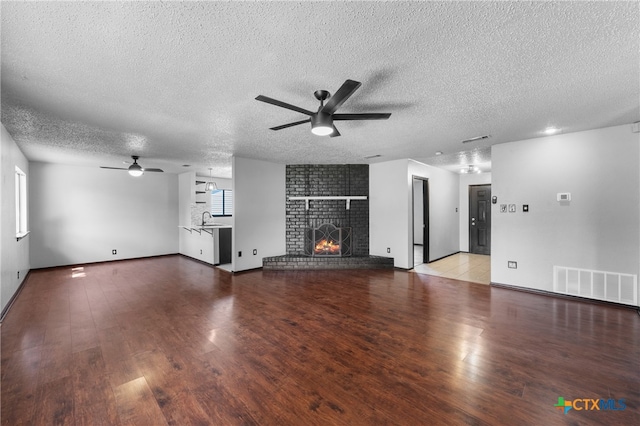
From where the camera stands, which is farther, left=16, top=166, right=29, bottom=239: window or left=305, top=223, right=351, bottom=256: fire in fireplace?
left=305, top=223, right=351, bottom=256: fire in fireplace

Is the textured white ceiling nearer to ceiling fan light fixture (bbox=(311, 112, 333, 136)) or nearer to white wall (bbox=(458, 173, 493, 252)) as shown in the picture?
ceiling fan light fixture (bbox=(311, 112, 333, 136))

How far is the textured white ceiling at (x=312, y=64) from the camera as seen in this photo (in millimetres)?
1526

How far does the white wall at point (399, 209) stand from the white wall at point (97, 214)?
5.85 m

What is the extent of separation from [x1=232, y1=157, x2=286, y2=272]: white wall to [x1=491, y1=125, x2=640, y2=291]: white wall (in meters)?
4.30

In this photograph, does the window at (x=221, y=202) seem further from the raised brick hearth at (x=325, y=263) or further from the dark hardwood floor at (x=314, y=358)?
the dark hardwood floor at (x=314, y=358)

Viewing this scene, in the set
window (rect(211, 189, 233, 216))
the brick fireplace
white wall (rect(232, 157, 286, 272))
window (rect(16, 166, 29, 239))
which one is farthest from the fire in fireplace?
window (rect(16, 166, 29, 239))

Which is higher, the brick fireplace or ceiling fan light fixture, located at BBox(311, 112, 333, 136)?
ceiling fan light fixture, located at BBox(311, 112, 333, 136)

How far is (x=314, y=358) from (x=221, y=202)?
7.37 meters

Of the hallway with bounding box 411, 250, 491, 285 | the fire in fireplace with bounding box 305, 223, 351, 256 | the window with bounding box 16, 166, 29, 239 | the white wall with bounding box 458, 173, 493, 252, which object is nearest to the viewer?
the window with bounding box 16, 166, 29, 239

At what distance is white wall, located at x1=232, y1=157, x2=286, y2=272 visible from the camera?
5512 mm

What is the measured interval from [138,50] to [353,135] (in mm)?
2736

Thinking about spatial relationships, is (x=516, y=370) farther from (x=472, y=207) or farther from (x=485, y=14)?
(x=472, y=207)

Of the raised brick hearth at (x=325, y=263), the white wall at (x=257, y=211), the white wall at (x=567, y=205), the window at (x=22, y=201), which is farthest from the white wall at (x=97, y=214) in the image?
the white wall at (x=567, y=205)

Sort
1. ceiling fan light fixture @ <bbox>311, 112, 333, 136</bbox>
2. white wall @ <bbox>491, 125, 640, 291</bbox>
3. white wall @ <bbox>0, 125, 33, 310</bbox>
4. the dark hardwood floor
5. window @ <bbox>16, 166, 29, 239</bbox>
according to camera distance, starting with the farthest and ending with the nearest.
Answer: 1. window @ <bbox>16, 166, 29, 239</bbox>
2. white wall @ <bbox>491, 125, 640, 291</bbox>
3. white wall @ <bbox>0, 125, 33, 310</bbox>
4. ceiling fan light fixture @ <bbox>311, 112, 333, 136</bbox>
5. the dark hardwood floor
